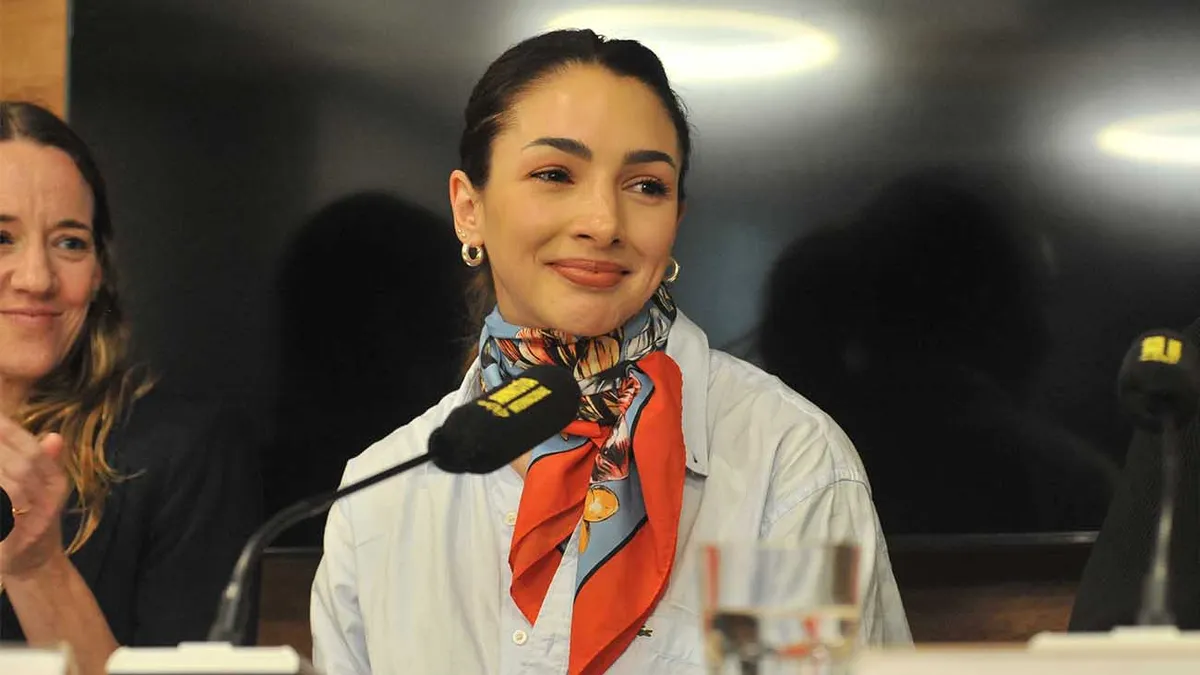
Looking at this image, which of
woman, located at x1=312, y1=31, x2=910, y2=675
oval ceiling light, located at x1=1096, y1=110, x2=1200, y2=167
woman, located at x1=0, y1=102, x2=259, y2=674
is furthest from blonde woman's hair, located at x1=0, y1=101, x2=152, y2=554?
oval ceiling light, located at x1=1096, y1=110, x2=1200, y2=167

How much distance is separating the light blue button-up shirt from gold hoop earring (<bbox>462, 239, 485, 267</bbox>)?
0.30m

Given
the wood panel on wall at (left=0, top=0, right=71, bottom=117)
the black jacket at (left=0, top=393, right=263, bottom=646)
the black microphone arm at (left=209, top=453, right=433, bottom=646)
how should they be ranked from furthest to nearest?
the wood panel on wall at (left=0, top=0, right=71, bottom=117), the black jacket at (left=0, top=393, right=263, bottom=646), the black microphone arm at (left=209, top=453, right=433, bottom=646)

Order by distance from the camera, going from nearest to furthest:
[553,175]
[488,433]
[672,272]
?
[488,433] → [553,175] → [672,272]

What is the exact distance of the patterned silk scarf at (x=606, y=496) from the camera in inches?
71.6

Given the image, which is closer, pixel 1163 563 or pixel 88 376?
pixel 1163 563

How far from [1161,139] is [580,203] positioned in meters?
0.92

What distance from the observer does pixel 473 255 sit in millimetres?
2115

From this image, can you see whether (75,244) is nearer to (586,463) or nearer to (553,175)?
(553,175)

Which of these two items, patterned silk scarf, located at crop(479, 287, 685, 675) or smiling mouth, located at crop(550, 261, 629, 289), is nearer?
patterned silk scarf, located at crop(479, 287, 685, 675)

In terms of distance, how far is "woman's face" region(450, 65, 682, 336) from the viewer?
6.40 feet

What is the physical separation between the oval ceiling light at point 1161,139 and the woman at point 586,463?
0.67 meters

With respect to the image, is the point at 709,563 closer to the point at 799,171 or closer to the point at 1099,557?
the point at 1099,557

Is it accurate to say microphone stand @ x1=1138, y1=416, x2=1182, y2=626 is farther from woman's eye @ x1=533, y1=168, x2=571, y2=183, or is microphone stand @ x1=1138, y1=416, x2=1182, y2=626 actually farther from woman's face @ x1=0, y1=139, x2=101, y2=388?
woman's face @ x1=0, y1=139, x2=101, y2=388

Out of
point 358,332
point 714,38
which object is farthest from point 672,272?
point 358,332
